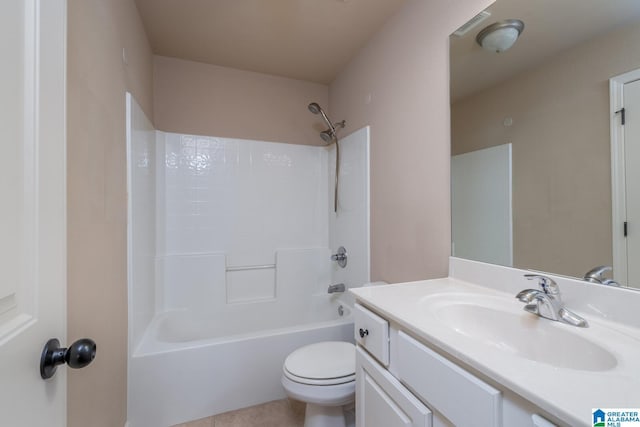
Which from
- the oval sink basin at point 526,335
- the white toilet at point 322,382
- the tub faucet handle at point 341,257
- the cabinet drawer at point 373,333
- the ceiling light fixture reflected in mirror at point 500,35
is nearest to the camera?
the oval sink basin at point 526,335

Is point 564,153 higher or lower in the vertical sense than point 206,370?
higher

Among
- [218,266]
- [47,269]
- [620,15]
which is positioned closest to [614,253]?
[620,15]

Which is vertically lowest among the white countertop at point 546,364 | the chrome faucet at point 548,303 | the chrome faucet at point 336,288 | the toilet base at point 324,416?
the toilet base at point 324,416

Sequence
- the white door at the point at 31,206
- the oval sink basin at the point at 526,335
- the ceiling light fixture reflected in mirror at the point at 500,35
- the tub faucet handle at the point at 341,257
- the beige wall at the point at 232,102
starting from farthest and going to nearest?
the tub faucet handle at the point at 341,257, the beige wall at the point at 232,102, the ceiling light fixture reflected in mirror at the point at 500,35, the oval sink basin at the point at 526,335, the white door at the point at 31,206

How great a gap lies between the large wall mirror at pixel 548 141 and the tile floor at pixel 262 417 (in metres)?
1.38

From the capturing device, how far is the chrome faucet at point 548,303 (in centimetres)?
77

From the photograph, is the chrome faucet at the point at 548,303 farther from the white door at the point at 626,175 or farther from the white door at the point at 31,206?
the white door at the point at 31,206

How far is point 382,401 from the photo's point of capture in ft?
2.98

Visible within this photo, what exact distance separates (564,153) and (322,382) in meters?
1.37

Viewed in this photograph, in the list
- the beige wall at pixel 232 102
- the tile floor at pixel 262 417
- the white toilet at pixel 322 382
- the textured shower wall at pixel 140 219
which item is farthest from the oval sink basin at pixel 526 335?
the beige wall at pixel 232 102

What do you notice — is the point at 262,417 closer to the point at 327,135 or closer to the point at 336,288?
the point at 336,288

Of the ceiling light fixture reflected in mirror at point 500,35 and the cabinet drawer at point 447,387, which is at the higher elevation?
the ceiling light fixture reflected in mirror at point 500,35

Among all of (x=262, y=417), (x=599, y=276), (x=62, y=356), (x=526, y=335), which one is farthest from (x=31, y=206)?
(x=262, y=417)

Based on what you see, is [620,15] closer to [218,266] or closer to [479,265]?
[479,265]
